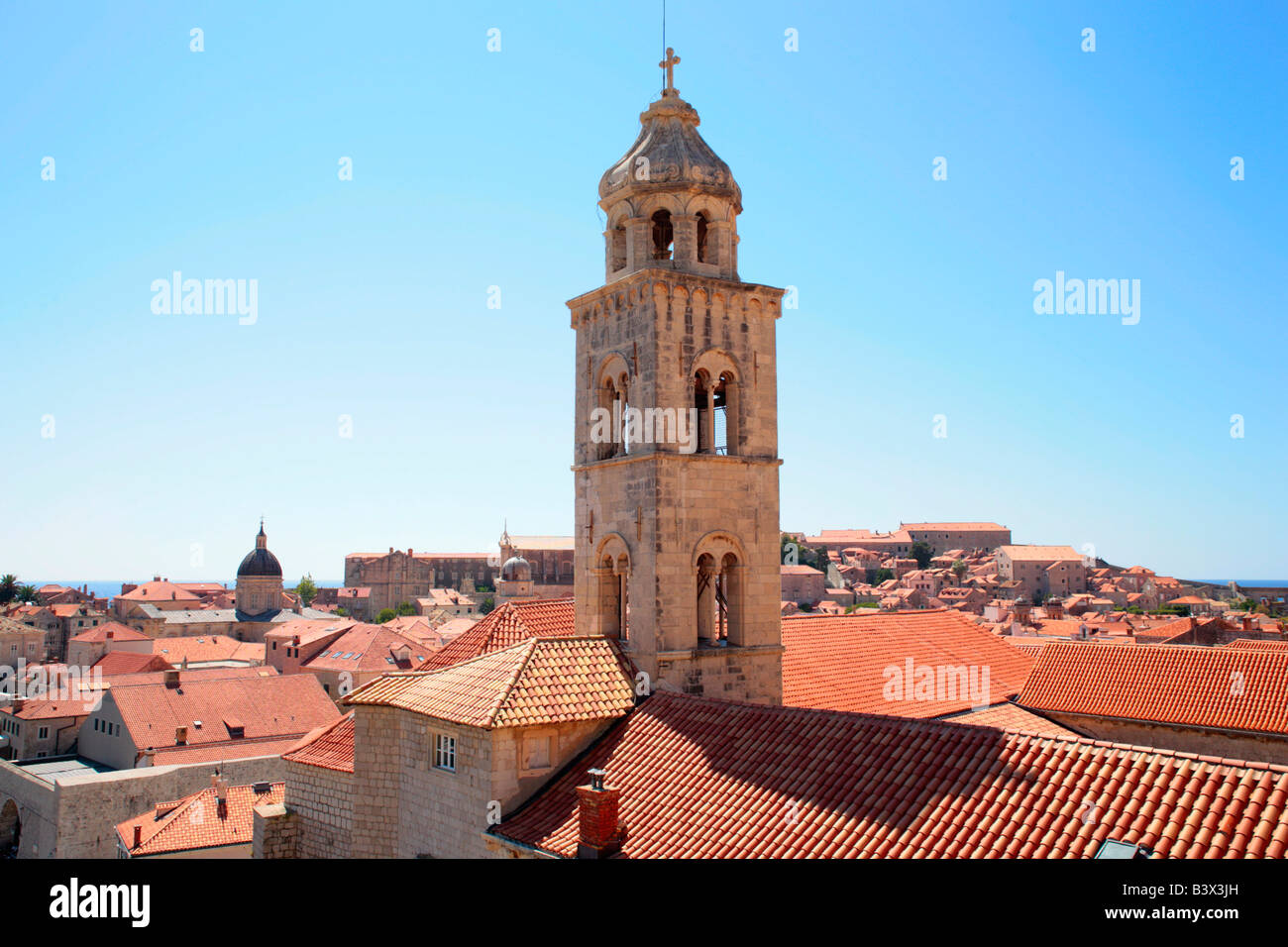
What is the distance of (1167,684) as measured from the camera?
2141cm

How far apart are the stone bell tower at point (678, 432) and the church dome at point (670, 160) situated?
29 millimetres

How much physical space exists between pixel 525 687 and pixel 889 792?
5.37 metres

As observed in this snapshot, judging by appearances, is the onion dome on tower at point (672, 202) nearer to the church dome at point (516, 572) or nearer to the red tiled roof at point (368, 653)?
the red tiled roof at point (368, 653)

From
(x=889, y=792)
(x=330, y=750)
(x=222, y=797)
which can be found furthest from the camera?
(x=222, y=797)

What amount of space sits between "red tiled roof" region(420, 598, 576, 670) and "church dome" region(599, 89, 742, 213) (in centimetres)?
840

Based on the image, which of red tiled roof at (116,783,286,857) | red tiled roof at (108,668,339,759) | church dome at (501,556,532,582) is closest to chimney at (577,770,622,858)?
red tiled roof at (116,783,286,857)

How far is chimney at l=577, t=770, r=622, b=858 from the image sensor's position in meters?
10.2

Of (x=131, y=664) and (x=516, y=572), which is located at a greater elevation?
(x=516, y=572)

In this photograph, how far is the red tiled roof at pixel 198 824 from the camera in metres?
26.2

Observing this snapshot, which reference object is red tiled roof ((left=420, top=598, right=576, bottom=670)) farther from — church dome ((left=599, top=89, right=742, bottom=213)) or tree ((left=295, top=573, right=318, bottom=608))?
tree ((left=295, top=573, right=318, bottom=608))

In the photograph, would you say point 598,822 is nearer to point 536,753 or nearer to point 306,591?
point 536,753

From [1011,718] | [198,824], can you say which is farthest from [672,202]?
[198,824]

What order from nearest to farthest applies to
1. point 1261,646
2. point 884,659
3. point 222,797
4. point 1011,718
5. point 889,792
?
1. point 889,792
2. point 884,659
3. point 1011,718
4. point 1261,646
5. point 222,797
